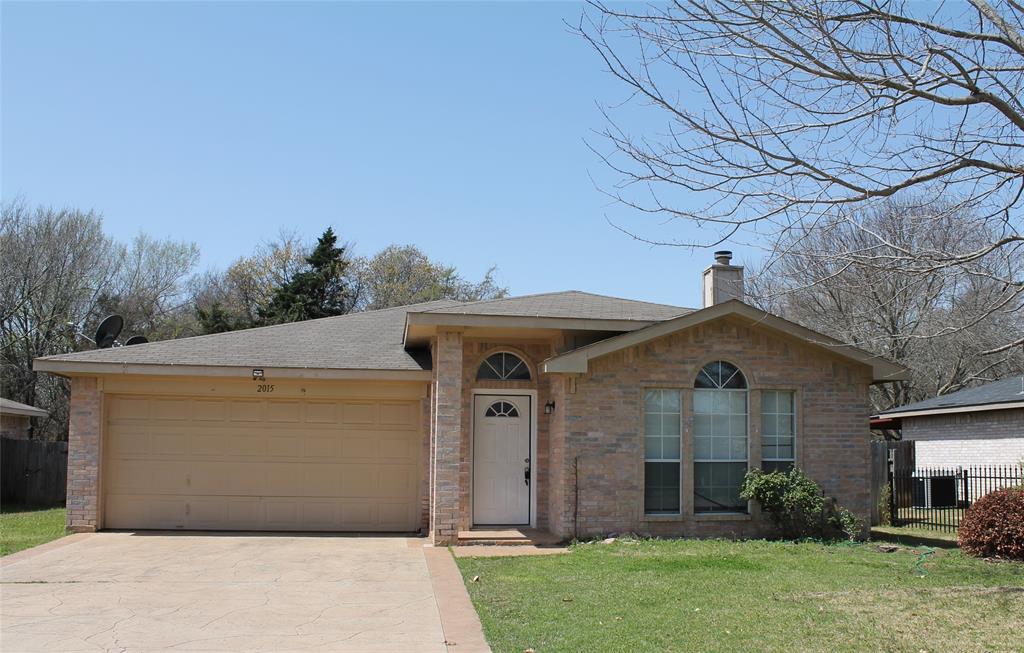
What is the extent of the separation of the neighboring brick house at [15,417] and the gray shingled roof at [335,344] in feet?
34.6

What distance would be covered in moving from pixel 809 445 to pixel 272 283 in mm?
32600

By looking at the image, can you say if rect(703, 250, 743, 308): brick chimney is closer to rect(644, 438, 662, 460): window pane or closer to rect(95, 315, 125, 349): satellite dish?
rect(644, 438, 662, 460): window pane

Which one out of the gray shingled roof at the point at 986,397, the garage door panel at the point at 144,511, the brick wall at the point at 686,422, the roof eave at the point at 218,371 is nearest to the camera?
the brick wall at the point at 686,422

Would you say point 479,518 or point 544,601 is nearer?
point 544,601

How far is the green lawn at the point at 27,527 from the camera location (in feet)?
44.7

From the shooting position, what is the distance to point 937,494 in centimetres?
2138

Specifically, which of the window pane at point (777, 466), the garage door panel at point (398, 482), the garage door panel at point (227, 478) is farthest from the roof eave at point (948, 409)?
the garage door panel at point (227, 478)

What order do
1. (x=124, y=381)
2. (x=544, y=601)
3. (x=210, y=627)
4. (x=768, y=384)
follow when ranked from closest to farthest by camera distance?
1. (x=210, y=627)
2. (x=544, y=601)
3. (x=768, y=384)
4. (x=124, y=381)

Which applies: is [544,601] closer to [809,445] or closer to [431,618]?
[431,618]

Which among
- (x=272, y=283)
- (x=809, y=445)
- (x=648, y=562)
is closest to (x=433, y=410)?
(x=648, y=562)

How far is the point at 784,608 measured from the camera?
864 cm

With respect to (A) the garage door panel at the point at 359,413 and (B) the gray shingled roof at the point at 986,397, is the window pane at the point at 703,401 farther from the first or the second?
(B) the gray shingled roof at the point at 986,397

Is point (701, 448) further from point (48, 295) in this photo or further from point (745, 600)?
point (48, 295)

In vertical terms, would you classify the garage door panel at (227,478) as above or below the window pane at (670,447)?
below
